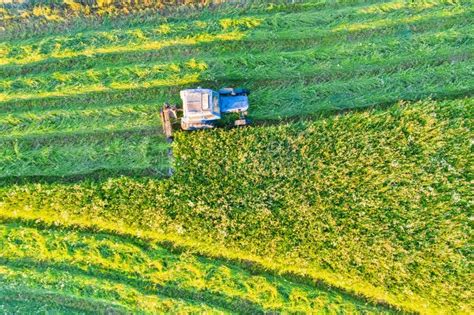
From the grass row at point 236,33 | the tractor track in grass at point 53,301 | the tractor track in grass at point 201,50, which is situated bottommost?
the tractor track in grass at point 53,301

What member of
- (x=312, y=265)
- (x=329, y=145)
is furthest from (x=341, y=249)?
(x=329, y=145)

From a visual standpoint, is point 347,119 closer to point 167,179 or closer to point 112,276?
point 167,179

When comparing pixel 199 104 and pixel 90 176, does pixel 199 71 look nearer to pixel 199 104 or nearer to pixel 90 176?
pixel 199 104

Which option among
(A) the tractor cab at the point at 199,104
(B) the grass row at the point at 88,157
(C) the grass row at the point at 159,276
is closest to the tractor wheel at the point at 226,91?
(A) the tractor cab at the point at 199,104

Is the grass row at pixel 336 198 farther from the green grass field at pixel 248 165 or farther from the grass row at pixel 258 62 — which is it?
the grass row at pixel 258 62

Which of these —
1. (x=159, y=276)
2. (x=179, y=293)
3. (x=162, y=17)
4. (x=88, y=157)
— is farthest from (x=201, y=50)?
(x=179, y=293)
